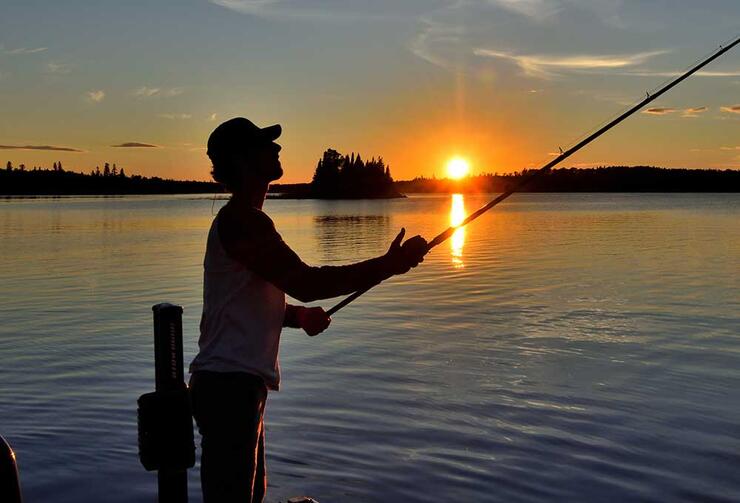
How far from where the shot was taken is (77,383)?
10.7 m

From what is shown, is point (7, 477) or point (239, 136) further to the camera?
point (239, 136)

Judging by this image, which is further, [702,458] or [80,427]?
[80,427]

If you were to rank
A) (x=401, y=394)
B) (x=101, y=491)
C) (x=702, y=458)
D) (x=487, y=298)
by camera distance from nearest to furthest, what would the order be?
1. (x=101, y=491)
2. (x=702, y=458)
3. (x=401, y=394)
4. (x=487, y=298)

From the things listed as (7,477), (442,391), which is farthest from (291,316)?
(442,391)

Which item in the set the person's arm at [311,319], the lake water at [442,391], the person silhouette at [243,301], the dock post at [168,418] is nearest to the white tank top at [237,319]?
the person silhouette at [243,301]

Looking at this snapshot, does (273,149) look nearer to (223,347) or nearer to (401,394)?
(223,347)

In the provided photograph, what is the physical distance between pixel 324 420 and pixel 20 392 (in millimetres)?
3990

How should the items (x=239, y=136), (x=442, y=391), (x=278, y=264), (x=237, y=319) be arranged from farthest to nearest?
(x=442, y=391), (x=239, y=136), (x=237, y=319), (x=278, y=264)

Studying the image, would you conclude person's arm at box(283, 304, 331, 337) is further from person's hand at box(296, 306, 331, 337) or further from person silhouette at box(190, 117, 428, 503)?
person silhouette at box(190, 117, 428, 503)

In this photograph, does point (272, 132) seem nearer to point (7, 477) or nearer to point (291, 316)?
point (291, 316)

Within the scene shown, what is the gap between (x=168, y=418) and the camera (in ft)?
12.8

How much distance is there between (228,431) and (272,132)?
4.42ft

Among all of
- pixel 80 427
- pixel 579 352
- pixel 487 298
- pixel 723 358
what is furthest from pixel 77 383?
pixel 487 298

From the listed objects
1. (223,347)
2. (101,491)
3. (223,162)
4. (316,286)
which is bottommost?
(101,491)
